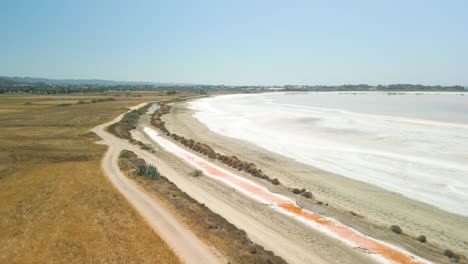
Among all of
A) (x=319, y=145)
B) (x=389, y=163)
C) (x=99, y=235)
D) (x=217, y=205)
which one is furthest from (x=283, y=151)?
(x=99, y=235)

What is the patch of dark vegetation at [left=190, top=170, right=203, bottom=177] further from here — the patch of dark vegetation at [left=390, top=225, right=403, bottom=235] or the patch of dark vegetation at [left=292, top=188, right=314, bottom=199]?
the patch of dark vegetation at [left=390, top=225, right=403, bottom=235]

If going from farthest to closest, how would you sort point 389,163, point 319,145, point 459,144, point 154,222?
point 319,145, point 459,144, point 389,163, point 154,222

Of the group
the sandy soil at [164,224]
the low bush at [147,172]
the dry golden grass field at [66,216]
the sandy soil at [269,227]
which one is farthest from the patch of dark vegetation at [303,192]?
the dry golden grass field at [66,216]

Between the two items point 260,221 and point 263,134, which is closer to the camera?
point 260,221

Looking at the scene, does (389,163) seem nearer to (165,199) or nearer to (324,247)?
(324,247)

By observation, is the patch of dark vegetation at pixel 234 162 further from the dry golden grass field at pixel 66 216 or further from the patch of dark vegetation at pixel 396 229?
the dry golden grass field at pixel 66 216
